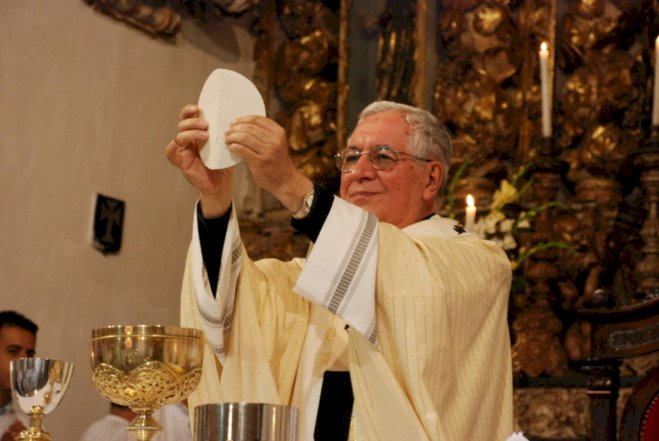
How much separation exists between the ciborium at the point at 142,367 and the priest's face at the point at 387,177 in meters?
1.33

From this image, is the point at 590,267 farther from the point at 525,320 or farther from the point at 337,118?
the point at 337,118

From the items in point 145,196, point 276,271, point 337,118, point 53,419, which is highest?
point 337,118

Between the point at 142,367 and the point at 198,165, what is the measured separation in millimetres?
857

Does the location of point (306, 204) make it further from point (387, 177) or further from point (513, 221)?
point (513, 221)

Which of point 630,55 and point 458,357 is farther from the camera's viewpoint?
point 630,55

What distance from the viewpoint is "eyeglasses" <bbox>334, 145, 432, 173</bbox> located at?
363 cm

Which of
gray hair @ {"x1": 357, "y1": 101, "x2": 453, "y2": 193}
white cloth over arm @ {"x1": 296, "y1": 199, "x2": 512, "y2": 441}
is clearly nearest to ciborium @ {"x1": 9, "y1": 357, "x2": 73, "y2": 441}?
white cloth over arm @ {"x1": 296, "y1": 199, "x2": 512, "y2": 441}

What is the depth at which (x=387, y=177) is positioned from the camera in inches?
144

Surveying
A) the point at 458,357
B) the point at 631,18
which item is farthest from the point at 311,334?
the point at 631,18

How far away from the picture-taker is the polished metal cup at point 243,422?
2.08m

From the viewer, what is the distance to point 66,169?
19.7 feet

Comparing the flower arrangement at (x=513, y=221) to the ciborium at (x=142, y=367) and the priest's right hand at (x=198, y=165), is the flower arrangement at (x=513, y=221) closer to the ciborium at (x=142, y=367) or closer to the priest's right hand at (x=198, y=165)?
the priest's right hand at (x=198, y=165)

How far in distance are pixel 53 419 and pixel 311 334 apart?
2.68m

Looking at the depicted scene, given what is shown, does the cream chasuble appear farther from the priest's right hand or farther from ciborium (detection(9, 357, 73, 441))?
ciborium (detection(9, 357, 73, 441))
